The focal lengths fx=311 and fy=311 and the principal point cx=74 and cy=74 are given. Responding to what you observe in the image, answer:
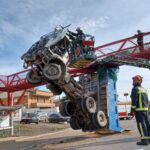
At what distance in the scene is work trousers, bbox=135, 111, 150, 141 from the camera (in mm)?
7941

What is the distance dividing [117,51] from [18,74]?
880 cm

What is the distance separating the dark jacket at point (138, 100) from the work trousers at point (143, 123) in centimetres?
13

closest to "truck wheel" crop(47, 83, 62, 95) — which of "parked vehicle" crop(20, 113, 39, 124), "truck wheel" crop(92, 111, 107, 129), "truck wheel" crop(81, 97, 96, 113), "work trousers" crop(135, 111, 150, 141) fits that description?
"truck wheel" crop(81, 97, 96, 113)

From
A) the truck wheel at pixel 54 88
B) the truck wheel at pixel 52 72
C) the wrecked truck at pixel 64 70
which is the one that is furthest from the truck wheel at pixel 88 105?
the truck wheel at pixel 52 72

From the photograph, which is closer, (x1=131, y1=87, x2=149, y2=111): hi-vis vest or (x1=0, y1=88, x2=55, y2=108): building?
(x1=131, y1=87, x2=149, y2=111): hi-vis vest

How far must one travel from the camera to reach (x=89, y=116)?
40.4ft

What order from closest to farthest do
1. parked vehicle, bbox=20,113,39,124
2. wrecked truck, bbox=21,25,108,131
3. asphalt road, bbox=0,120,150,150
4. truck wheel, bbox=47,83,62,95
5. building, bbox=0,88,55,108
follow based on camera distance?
wrecked truck, bbox=21,25,108,131
truck wheel, bbox=47,83,62,95
asphalt road, bbox=0,120,150,150
parked vehicle, bbox=20,113,39,124
building, bbox=0,88,55,108

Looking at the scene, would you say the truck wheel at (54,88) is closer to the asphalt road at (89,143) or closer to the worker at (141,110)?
the asphalt road at (89,143)

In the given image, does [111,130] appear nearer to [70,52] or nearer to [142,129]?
[70,52]

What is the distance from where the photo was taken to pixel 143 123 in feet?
26.2

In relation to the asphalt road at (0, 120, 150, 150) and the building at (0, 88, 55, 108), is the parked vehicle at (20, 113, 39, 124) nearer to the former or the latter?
the asphalt road at (0, 120, 150, 150)

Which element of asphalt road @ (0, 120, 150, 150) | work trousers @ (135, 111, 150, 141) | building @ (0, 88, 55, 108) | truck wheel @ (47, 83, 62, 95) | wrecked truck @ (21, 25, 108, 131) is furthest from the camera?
building @ (0, 88, 55, 108)

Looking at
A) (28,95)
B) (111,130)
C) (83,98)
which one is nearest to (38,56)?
(83,98)

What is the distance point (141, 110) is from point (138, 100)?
10.5 inches
